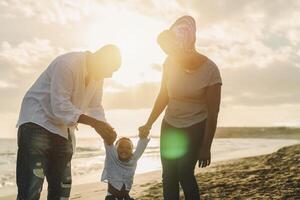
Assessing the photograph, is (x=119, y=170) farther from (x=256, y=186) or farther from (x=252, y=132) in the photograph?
(x=252, y=132)

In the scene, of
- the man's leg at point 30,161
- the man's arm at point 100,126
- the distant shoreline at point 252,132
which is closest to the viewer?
the man's leg at point 30,161

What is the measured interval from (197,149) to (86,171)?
16.6 metres

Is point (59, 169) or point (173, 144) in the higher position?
point (173, 144)

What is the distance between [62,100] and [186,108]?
50.9 inches

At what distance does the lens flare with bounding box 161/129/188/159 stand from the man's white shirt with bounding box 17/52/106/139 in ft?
3.38

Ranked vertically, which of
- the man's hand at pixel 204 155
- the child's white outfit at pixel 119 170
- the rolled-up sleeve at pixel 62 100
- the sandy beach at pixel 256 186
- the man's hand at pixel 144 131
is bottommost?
the sandy beach at pixel 256 186

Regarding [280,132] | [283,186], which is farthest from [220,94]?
[280,132]

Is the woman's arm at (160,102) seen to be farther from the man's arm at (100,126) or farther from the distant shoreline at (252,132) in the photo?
the distant shoreline at (252,132)

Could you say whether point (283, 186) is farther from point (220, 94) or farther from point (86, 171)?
point (86, 171)

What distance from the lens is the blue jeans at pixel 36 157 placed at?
4.30m

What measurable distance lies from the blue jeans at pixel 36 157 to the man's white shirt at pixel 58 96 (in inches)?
3.0

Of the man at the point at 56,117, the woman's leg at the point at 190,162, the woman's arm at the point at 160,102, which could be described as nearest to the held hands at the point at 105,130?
the man at the point at 56,117

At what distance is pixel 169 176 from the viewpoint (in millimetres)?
5027

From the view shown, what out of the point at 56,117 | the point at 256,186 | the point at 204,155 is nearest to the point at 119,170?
the point at 204,155
